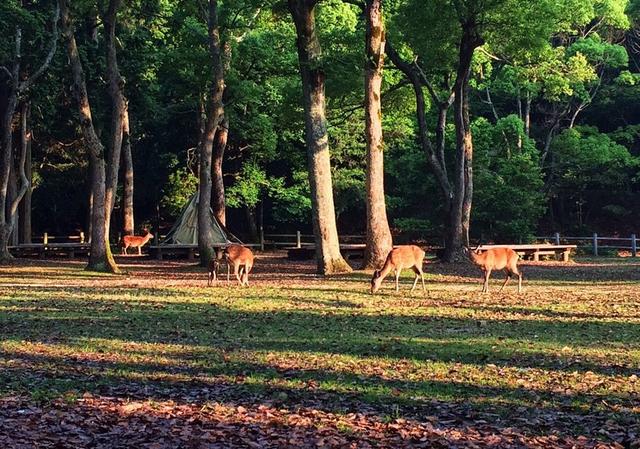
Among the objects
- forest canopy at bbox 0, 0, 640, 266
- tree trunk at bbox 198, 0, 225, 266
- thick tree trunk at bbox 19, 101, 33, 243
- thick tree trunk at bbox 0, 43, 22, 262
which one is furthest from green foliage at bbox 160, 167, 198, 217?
tree trunk at bbox 198, 0, 225, 266

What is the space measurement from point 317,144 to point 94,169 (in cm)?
652

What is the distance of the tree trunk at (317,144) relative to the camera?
2203cm

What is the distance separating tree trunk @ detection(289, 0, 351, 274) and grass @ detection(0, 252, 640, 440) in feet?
11.3

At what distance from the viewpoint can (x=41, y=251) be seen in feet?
118

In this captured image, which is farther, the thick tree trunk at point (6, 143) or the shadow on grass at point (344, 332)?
the thick tree trunk at point (6, 143)

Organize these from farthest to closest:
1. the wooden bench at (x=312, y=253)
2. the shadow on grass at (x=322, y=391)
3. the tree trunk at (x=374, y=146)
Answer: the wooden bench at (x=312, y=253), the tree trunk at (x=374, y=146), the shadow on grass at (x=322, y=391)

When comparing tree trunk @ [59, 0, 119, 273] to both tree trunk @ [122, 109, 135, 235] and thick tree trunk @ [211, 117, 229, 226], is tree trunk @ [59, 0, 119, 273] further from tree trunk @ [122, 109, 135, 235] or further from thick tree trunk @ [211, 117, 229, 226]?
tree trunk @ [122, 109, 135, 235]

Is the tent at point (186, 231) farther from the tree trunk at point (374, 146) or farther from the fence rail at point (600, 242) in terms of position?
the fence rail at point (600, 242)

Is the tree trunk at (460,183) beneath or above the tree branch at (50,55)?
beneath

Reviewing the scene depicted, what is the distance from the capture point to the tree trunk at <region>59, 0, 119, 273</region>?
24328 mm

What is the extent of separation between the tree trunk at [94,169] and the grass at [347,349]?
240 inches

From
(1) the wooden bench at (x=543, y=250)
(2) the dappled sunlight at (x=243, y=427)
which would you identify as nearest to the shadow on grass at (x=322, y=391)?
(2) the dappled sunlight at (x=243, y=427)

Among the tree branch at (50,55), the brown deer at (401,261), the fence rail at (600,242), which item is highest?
the tree branch at (50,55)

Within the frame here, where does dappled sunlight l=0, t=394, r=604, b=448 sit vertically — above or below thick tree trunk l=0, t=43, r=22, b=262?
below
